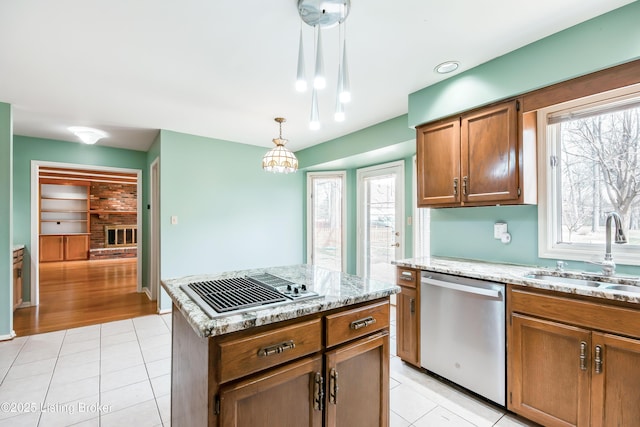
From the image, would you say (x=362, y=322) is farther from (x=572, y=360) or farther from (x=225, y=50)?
(x=225, y=50)

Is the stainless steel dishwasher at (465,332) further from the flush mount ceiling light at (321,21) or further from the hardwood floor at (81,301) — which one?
the hardwood floor at (81,301)

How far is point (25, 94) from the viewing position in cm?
271

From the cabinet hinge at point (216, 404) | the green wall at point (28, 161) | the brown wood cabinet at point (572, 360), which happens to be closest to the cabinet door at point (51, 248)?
the green wall at point (28, 161)

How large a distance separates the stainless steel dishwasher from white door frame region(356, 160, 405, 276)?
1694 millimetres

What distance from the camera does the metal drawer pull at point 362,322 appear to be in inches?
54.1

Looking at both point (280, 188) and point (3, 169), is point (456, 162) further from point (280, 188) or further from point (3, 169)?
point (3, 169)

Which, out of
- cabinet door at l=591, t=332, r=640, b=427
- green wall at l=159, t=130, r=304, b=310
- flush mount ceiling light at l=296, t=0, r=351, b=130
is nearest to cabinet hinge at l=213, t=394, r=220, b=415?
flush mount ceiling light at l=296, t=0, r=351, b=130

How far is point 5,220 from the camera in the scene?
2.90 metres

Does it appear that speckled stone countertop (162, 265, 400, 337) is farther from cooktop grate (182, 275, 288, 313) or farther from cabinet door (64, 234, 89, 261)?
cabinet door (64, 234, 89, 261)

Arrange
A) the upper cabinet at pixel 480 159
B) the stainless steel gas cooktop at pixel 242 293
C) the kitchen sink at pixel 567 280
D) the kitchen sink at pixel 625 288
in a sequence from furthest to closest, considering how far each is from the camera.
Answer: the upper cabinet at pixel 480 159, the kitchen sink at pixel 567 280, the kitchen sink at pixel 625 288, the stainless steel gas cooktop at pixel 242 293

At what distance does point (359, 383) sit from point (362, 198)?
3330mm

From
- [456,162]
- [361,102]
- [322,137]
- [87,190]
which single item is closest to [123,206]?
[87,190]

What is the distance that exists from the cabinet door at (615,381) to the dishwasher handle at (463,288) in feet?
1.61

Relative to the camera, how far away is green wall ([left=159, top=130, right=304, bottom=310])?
3820 mm
